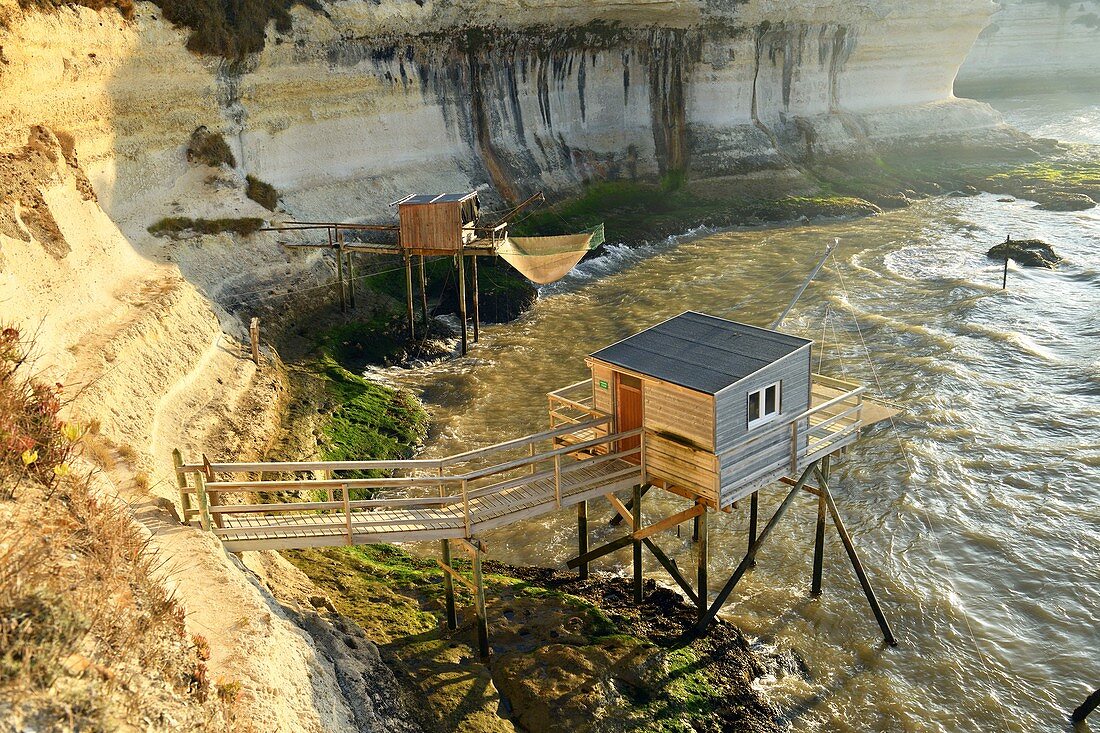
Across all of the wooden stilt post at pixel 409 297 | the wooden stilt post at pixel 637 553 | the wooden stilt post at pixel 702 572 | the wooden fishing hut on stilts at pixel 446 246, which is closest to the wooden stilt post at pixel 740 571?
the wooden stilt post at pixel 702 572

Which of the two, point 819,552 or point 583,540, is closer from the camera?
point 819,552

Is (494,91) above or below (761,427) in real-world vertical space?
above

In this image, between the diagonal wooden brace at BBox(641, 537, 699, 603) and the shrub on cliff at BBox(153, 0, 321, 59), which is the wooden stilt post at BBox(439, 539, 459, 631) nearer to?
the diagonal wooden brace at BBox(641, 537, 699, 603)

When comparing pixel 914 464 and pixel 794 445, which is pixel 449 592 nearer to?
pixel 794 445

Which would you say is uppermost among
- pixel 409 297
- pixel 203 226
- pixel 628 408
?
pixel 203 226

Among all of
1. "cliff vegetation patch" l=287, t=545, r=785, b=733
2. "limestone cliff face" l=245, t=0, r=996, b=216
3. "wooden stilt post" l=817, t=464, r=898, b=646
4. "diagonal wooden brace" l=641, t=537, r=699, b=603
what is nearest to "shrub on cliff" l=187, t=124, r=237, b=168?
"limestone cliff face" l=245, t=0, r=996, b=216

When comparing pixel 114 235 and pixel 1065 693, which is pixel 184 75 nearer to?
pixel 114 235

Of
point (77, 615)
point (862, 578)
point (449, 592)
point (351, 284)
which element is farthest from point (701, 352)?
point (351, 284)

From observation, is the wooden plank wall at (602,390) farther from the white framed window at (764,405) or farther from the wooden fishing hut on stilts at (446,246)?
the wooden fishing hut on stilts at (446,246)
